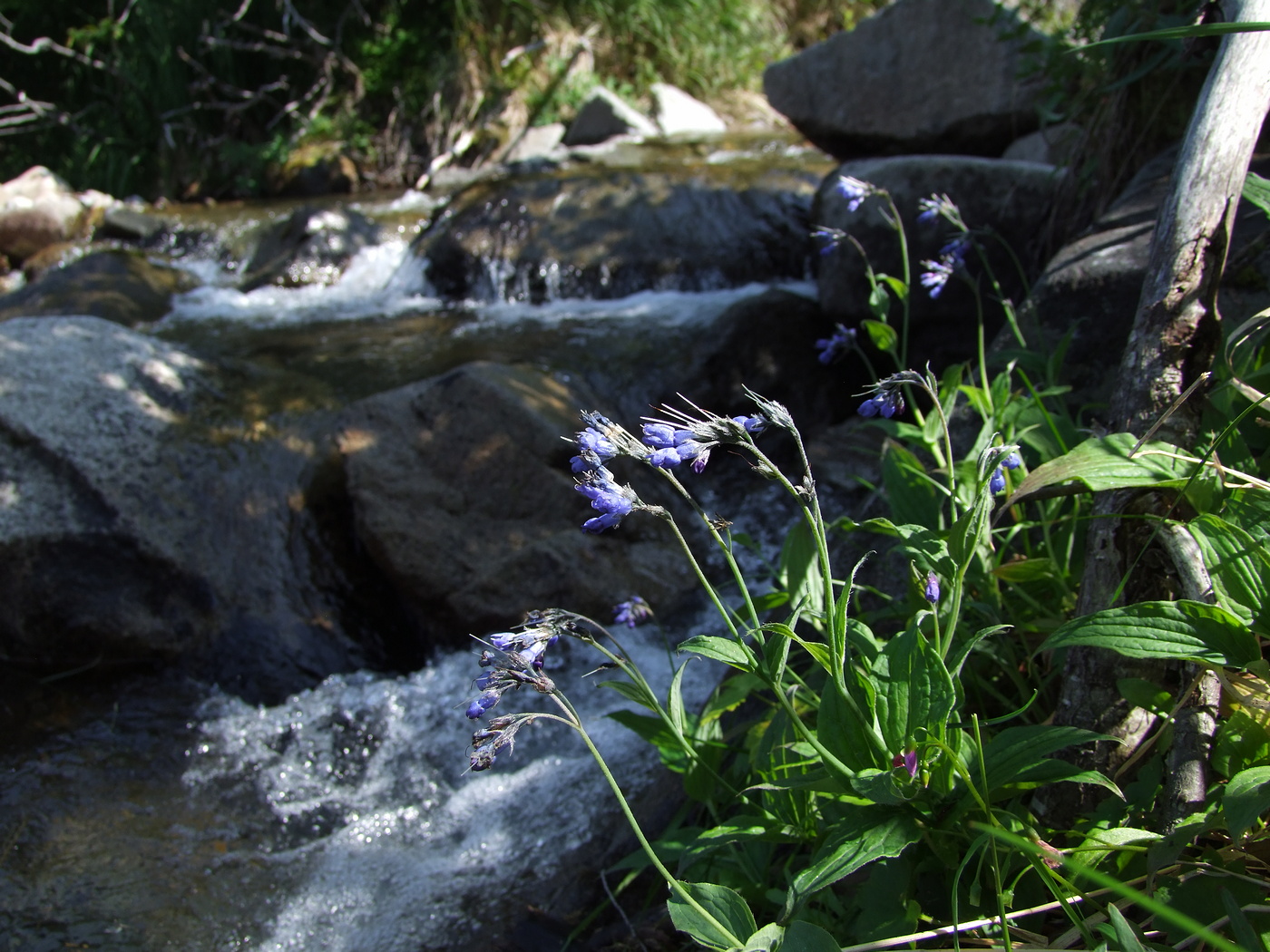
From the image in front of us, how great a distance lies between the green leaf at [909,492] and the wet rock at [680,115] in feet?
28.5

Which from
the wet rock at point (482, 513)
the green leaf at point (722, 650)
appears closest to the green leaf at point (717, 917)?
the green leaf at point (722, 650)

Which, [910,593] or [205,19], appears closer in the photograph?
[910,593]

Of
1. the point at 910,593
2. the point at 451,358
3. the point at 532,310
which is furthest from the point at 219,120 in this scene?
the point at 910,593

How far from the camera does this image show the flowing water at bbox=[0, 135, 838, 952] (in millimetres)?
2184

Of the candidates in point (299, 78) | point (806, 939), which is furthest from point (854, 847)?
point (299, 78)

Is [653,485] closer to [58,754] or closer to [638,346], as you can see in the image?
[638,346]

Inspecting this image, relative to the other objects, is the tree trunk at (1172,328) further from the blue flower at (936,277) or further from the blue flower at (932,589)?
the blue flower at (936,277)

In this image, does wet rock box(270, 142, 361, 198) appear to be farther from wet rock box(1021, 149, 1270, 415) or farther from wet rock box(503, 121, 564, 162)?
wet rock box(1021, 149, 1270, 415)

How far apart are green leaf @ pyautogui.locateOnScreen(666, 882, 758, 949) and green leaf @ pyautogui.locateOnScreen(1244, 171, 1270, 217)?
1.43 metres

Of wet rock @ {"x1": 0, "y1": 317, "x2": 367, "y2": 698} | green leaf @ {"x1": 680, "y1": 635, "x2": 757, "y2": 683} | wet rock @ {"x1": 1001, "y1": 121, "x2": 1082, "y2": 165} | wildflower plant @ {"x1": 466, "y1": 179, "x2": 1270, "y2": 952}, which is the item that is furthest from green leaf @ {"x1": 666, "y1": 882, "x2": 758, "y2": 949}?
wet rock @ {"x1": 1001, "y1": 121, "x2": 1082, "y2": 165}

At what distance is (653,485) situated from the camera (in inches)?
156

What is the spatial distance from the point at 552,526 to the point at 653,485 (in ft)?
2.07

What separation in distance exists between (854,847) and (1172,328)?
104cm

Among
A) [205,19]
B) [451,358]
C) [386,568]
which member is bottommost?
[386,568]
